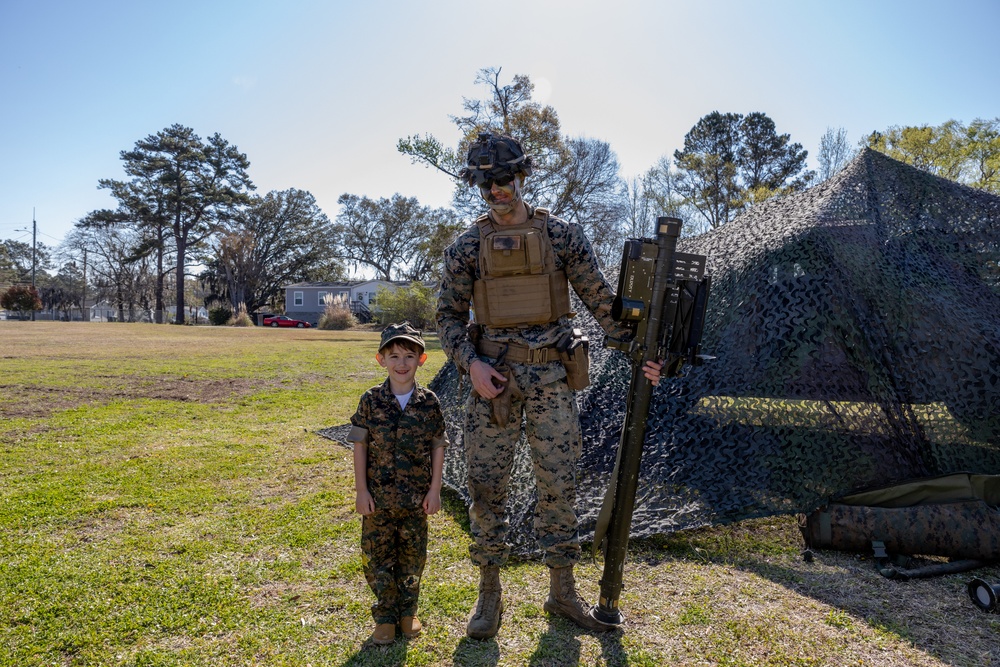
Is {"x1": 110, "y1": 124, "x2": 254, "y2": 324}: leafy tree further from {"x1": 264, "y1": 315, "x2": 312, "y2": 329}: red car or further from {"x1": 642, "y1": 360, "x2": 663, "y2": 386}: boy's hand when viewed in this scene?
{"x1": 642, "y1": 360, "x2": 663, "y2": 386}: boy's hand

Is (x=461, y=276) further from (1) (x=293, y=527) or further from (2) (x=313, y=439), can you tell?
(2) (x=313, y=439)

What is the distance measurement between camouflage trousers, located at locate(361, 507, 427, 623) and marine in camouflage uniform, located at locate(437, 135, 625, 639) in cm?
33

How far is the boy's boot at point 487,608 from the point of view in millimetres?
2766

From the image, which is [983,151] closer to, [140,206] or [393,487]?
[393,487]

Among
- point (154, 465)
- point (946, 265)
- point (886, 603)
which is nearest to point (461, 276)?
point (886, 603)

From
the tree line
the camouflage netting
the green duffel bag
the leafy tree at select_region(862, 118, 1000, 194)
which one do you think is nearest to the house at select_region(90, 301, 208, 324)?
the tree line

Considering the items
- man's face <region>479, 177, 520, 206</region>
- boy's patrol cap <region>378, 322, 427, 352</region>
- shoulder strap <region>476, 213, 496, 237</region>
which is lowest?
boy's patrol cap <region>378, 322, 427, 352</region>

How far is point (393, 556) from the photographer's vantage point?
8.84 feet

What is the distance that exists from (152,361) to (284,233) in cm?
4738

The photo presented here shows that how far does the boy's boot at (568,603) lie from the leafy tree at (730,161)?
33.3m

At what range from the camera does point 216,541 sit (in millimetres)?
3883

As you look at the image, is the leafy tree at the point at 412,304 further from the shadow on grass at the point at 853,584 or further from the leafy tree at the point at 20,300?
the leafy tree at the point at 20,300

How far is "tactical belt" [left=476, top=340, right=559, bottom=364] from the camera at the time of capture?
2.90 m

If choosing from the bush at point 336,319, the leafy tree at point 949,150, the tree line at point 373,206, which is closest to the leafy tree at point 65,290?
the tree line at point 373,206
